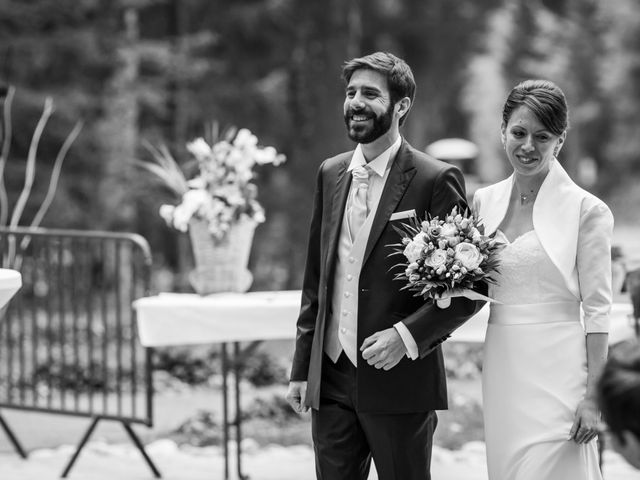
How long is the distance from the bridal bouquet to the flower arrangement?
2648mm

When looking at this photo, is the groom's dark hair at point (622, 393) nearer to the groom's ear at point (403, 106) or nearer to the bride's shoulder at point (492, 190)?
the bride's shoulder at point (492, 190)

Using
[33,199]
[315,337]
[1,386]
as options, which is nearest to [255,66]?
[33,199]

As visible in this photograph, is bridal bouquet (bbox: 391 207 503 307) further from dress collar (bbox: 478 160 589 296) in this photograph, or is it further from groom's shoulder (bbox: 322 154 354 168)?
groom's shoulder (bbox: 322 154 354 168)

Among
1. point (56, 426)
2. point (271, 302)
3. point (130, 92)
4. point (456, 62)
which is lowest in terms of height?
point (56, 426)

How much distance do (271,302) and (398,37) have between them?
53.9 feet

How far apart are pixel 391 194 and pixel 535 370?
790 mm

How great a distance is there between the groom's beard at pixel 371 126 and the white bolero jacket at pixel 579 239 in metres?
0.60

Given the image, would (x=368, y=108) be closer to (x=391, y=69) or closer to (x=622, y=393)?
(x=391, y=69)

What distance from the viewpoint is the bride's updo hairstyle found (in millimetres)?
3719

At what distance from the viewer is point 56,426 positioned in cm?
837

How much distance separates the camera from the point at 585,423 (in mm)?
3572

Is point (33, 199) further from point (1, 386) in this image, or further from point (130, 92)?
point (1, 386)

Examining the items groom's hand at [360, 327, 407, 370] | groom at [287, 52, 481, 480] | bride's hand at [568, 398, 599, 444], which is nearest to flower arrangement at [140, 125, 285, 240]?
groom at [287, 52, 481, 480]

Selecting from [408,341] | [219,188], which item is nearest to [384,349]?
[408,341]
